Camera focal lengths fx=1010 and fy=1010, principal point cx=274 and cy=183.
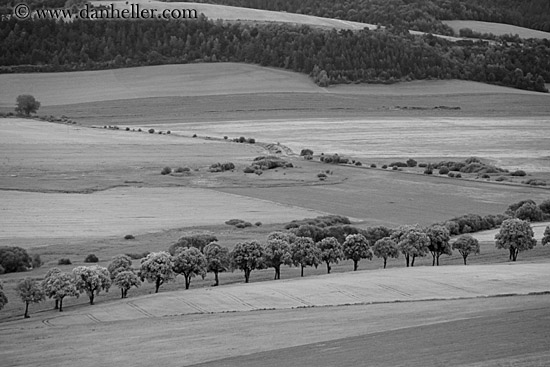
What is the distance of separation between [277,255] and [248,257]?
1791mm

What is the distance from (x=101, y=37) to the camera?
179 m

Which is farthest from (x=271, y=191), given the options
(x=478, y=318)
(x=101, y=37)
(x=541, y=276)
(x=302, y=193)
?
(x=101, y=37)

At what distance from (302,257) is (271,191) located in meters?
29.4

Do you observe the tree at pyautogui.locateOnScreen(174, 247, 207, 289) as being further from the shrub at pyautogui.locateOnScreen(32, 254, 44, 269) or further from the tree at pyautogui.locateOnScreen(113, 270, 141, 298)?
the shrub at pyautogui.locateOnScreen(32, 254, 44, 269)

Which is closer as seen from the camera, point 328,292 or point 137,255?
point 328,292

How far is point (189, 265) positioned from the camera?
4925 centimetres

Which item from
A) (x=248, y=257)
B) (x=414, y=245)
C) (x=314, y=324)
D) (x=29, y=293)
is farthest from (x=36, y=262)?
(x=314, y=324)

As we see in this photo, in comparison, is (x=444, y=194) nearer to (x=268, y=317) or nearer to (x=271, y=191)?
(x=271, y=191)

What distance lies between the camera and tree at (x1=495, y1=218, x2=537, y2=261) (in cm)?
5441

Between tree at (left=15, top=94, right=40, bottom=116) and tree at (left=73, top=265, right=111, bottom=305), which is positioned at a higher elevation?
tree at (left=15, top=94, right=40, bottom=116)

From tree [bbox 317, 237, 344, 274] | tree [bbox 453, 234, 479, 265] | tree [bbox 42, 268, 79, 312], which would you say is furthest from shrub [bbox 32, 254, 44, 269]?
tree [bbox 453, 234, 479, 265]

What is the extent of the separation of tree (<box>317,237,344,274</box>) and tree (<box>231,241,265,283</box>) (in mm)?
3842

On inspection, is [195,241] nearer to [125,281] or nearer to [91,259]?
[91,259]

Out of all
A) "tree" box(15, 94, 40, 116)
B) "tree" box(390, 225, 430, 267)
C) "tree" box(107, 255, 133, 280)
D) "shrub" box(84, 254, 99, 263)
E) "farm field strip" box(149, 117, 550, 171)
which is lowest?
"shrub" box(84, 254, 99, 263)
